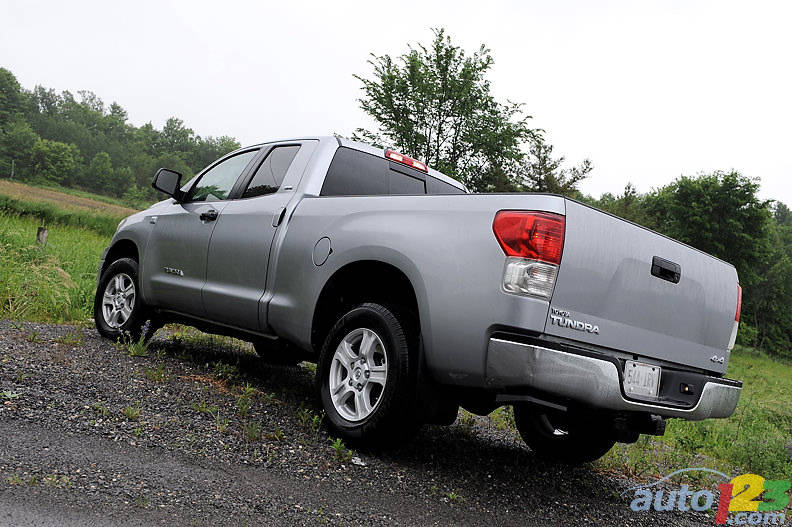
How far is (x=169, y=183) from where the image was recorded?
5.64 meters

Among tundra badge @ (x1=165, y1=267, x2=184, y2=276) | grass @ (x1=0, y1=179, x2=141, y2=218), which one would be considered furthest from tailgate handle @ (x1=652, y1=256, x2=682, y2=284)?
grass @ (x1=0, y1=179, x2=141, y2=218)

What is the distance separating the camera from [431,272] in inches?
132

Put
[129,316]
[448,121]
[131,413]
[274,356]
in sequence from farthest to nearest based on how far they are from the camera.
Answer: [448,121], [274,356], [129,316], [131,413]

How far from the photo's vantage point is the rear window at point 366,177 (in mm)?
4637

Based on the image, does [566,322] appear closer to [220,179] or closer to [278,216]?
[278,216]

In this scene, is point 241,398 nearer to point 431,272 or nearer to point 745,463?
point 431,272

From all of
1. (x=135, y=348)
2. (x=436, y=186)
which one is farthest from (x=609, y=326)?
(x=135, y=348)

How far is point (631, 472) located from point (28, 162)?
102029mm

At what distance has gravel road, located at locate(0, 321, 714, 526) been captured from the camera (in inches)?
107

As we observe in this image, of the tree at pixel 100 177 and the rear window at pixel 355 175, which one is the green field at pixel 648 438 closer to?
the rear window at pixel 355 175

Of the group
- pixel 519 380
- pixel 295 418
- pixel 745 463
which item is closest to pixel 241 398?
pixel 295 418

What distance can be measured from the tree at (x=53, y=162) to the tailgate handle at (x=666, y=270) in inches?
3834

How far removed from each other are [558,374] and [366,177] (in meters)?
2.45

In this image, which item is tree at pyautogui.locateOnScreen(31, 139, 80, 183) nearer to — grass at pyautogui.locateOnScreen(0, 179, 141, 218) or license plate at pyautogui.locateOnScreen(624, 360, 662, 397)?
grass at pyautogui.locateOnScreen(0, 179, 141, 218)
